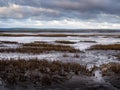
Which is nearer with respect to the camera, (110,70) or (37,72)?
(37,72)

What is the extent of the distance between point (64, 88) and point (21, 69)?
316cm

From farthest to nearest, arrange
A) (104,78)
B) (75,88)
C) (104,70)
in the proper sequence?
(104,70) < (104,78) < (75,88)

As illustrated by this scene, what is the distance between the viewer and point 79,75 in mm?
12977

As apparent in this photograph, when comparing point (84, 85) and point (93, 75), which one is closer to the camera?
→ point (84, 85)

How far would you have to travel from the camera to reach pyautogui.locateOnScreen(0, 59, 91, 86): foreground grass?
12.0m

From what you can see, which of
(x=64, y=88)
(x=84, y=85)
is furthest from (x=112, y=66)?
(x=64, y=88)

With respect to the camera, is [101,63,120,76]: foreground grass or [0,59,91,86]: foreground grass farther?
[101,63,120,76]: foreground grass

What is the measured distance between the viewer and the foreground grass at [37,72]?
12023 mm

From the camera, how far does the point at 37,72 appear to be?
12.8m

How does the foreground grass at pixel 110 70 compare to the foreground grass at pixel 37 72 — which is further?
the foreground grass at pixel 110 70

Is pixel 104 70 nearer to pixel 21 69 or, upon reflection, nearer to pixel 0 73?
Answer: pixel 21 69

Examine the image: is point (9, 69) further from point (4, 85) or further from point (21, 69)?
point (4, 85)

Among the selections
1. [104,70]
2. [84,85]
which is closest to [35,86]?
[84,85]

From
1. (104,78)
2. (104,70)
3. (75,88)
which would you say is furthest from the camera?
(104,70)
